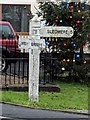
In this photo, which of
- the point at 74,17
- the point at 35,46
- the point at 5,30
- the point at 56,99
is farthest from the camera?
the point at 5,30

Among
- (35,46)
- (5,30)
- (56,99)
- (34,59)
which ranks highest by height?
(5,30)

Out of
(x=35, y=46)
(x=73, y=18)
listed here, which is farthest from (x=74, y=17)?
(x=35, y=46)

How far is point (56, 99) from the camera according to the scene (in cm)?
943

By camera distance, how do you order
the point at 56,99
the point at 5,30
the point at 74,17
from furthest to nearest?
1. the point at 5,30
2. the point at 74,17
3. the point at 56,99

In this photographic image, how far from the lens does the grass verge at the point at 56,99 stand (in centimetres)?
876

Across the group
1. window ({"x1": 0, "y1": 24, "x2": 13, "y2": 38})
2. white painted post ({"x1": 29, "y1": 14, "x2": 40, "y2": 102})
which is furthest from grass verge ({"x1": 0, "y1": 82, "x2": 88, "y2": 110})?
window ({"x1": 0, "y1": 24, "x2": 13, "y2": 38})

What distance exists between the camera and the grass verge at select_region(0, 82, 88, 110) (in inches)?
345

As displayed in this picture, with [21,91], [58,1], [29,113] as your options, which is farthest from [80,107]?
[58,1]

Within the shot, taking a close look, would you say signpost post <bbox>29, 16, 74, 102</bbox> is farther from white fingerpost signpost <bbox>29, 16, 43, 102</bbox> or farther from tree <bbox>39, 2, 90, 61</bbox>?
tree <bbox>39, 2, 90, 61</bbox>

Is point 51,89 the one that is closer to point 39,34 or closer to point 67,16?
point 39,34

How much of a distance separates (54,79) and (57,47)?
3.24ft

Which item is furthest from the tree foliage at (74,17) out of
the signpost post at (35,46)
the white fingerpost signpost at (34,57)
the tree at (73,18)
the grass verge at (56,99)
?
the white fingerpost signpost at (34,57)

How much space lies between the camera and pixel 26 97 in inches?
372

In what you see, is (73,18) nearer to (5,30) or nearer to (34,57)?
(34,57)
